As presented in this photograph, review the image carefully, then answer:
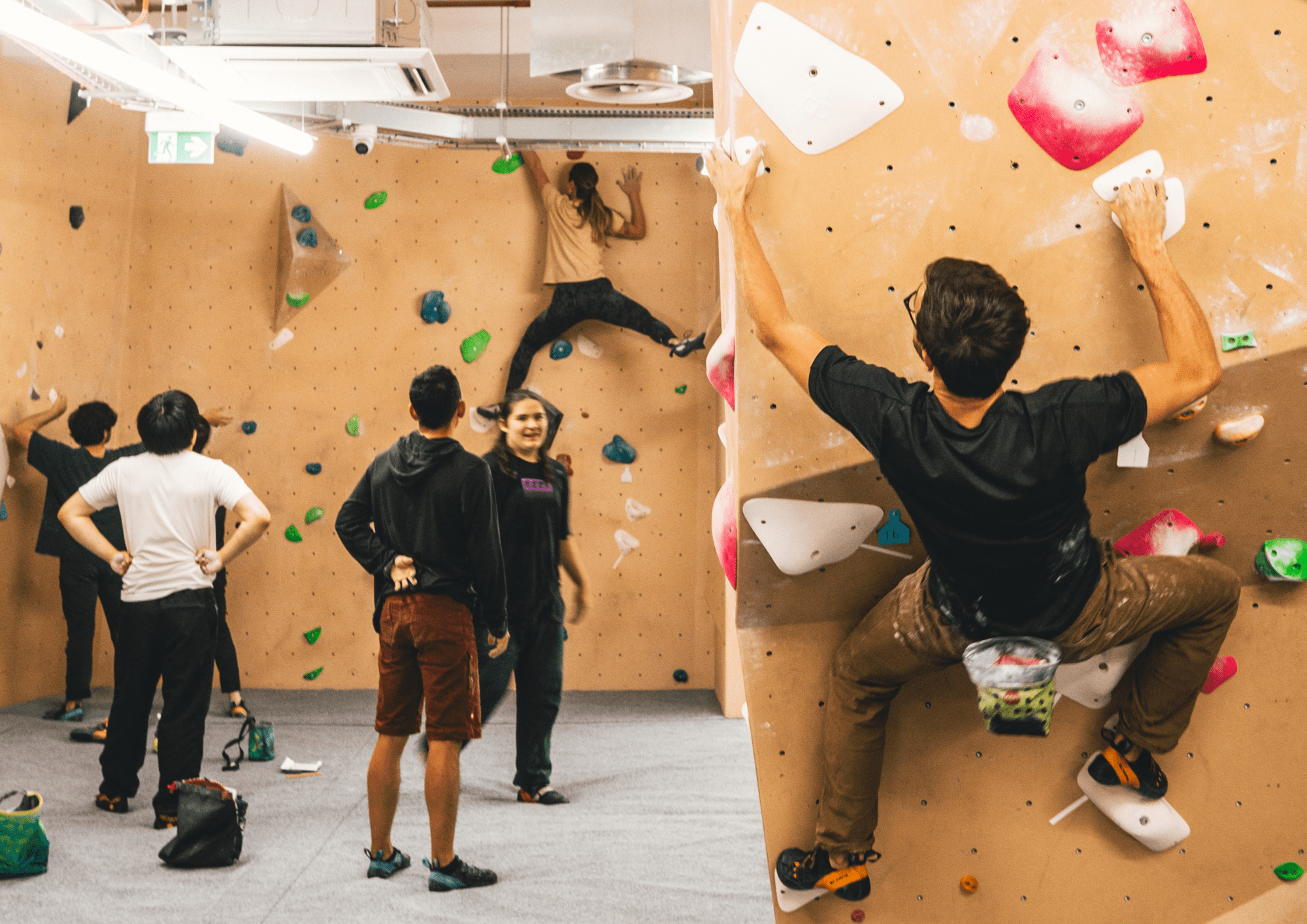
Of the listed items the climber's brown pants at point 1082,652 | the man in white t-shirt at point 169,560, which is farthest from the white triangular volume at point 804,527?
the man in white t-shirt at point 169,560

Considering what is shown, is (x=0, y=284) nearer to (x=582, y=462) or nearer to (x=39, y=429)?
(x=39, y=429)

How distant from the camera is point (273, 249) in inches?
236

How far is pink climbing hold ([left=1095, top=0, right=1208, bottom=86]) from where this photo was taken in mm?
2152

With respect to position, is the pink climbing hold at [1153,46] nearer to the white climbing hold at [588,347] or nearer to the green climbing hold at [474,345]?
the white climbing hold at [588,347]

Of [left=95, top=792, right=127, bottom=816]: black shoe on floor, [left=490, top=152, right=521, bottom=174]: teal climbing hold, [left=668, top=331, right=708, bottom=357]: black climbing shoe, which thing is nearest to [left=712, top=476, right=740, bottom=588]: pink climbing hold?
[left=95, top=792, right=127, bottom=816]: black shoe on floor

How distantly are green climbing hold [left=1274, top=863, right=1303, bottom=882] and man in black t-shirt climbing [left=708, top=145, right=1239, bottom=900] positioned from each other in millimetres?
334

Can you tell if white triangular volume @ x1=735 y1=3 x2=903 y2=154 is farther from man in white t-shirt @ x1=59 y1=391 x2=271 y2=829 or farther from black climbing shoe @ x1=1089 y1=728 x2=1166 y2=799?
man in white t-shirt @ x1=59 y1=391 x2=271 y2=829

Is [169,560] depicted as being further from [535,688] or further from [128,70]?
[128,70]

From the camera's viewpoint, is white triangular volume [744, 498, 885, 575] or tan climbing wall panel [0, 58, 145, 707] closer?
white triangular volume [744, 498, 885, 575]

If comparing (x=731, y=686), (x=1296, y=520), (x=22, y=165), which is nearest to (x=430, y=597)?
(x=1296, y=520)

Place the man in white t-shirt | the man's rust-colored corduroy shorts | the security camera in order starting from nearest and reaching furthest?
the man's rust-colored corduroy shorts → the man in white t-shirt → the security camera

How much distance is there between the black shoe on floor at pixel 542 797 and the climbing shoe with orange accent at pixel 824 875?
1884 millimetres

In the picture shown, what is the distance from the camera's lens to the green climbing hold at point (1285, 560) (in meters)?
2.19

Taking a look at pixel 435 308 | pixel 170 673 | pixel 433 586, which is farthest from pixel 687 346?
pixel 170 673
